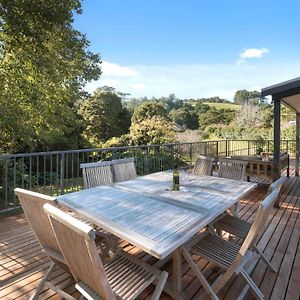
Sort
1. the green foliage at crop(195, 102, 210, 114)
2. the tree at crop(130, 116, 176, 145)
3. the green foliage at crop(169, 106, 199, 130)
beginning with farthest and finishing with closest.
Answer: the green foliage at crop(195, 102, 210, 114) → the green foliage at crop(169, 106, 199, 130) → the tree at crop(130, 116, 176, 145)

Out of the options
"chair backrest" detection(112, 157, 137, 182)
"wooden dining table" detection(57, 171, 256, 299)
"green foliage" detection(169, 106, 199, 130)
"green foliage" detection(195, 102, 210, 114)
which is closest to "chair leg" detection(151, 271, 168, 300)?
"wooden dining table" detection(57, 171, 256, 299)

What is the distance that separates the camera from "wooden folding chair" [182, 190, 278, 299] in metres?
1.81

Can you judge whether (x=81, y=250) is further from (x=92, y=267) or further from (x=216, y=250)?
(x=216, y=250)

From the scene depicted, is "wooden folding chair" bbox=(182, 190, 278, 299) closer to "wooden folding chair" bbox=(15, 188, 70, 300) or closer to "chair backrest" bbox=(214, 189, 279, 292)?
"chair backrest" bbox=(214, 189, 279, 292)

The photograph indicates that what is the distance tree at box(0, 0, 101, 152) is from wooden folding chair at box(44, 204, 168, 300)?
6.35 meters

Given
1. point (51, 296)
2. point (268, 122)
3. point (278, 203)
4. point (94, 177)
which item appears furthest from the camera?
point (268, 122)

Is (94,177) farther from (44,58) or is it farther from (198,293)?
(44,58)

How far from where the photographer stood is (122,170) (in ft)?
12.0

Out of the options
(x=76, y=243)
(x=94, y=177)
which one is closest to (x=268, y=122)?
(x=94, y=177)

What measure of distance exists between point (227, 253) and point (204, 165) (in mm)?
2154

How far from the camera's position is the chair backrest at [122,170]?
357cm

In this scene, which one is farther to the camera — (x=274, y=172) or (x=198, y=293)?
(x=274, y=172)

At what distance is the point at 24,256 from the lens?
2.83 meters

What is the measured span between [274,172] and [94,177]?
347 centimetres
